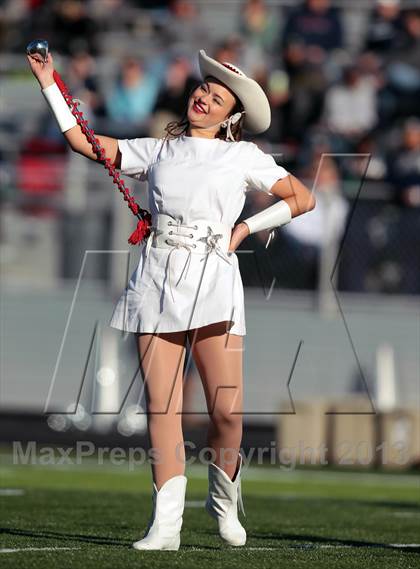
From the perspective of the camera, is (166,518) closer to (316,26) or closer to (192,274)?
(192,274)

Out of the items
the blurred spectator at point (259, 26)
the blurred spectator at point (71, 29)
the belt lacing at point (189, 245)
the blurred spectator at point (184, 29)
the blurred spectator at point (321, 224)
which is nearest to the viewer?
the belt lacing at point (189, 245)

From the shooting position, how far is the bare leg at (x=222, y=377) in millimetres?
5715

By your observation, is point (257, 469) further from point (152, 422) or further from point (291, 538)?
point (152, 422)

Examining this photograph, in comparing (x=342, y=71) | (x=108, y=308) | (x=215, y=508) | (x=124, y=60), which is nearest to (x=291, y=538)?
(x=215, y=508)

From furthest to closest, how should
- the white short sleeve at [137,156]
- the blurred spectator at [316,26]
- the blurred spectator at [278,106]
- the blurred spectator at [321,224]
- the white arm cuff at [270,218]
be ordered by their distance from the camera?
the blurred spectator at [316,26], the blurred spectator at [278,106], the blurred spectator at [321,224], the white arm cuff at [270,218], the white short sleeve at [137,156]

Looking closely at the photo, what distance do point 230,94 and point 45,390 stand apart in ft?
34.4

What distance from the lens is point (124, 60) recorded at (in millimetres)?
18250

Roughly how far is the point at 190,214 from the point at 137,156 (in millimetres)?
343

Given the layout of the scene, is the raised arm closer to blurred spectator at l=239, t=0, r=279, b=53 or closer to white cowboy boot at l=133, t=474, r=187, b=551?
white cowboy boot at l=133, t=474, r=187, b=551

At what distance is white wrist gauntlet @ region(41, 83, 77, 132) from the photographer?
5871mm

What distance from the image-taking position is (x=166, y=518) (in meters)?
5.63

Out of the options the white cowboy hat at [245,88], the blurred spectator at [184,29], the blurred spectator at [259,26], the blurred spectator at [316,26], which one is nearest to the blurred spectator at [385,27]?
the blurred spectator at [316,26]

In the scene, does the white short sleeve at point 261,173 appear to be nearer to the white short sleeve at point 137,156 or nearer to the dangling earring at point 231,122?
the dangling earring at point 231,122

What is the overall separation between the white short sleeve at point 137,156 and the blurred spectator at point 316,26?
1191cm
